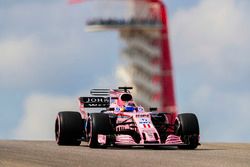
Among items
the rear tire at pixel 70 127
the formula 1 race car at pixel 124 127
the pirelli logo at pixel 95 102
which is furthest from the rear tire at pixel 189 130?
the pirelli logo at pixel 95 102

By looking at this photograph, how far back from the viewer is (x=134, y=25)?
235ft

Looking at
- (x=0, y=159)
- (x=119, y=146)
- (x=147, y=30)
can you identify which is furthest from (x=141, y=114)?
(x=147, y=30)

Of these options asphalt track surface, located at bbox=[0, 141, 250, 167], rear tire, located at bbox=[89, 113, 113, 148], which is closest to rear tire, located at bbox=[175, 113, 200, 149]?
asphalt track surface, located at bbox=[0, 141, 250, 167]

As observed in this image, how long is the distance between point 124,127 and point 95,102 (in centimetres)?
440

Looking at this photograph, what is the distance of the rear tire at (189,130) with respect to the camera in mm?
33219

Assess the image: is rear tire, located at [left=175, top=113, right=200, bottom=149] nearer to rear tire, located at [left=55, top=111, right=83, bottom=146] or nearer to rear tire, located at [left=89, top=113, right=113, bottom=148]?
rear tire, located at [left=89, top=113, right=113, bottom=148]

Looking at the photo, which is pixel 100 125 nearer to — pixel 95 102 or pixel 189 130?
pixel 189 130

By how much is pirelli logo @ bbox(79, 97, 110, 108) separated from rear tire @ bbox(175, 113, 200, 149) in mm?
4777

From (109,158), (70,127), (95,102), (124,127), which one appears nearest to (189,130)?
(124,127)

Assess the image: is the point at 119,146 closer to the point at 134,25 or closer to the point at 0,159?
the point at 0,159

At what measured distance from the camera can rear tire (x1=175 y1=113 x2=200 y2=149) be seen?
33.2m

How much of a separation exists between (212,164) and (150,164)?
5.79 feet

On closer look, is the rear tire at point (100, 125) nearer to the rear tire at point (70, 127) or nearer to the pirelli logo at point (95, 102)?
the rear tire at point (70, 127)

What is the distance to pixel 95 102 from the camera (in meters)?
37.5
